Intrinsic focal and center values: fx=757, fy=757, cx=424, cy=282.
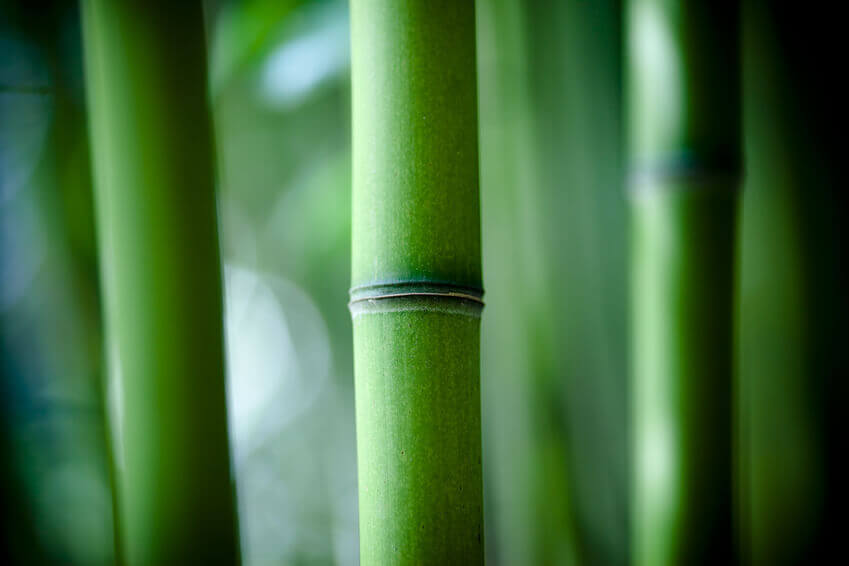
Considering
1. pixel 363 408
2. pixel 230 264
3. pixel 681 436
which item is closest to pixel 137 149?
pixel 363 408

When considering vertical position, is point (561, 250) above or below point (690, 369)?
above

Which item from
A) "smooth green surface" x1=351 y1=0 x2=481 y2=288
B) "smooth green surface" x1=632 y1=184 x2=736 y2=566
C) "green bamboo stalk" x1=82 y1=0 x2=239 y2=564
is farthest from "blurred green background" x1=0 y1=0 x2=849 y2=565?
"smooth green surface" x1=351 y1=0 x2=481 y2=288

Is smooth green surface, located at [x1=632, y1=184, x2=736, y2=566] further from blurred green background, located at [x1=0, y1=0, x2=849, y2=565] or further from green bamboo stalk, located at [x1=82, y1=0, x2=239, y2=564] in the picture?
green bamboo stalk, located at [x1=82, y1=0, x2=239, y2=564]

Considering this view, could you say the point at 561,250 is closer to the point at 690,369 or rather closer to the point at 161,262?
the point at 690,369

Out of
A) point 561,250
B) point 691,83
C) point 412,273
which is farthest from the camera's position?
point 561,250

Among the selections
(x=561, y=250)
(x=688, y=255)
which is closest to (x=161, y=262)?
(x=688, y=255)

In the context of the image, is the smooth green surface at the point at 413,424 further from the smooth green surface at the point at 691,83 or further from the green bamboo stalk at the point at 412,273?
the smooth green surface at the point at 691,83

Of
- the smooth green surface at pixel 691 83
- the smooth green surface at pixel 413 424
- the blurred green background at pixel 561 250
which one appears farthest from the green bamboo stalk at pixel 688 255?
the smooth green surface at pixel 413 424
